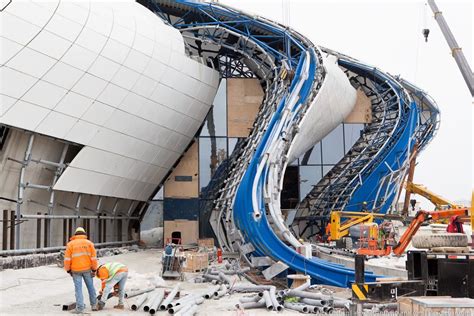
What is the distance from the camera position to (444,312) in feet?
20.8

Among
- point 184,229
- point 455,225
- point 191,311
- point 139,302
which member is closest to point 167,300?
point 139,302

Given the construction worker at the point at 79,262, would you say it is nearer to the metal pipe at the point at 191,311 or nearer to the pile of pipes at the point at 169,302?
the pile of pipes at the point at 169,302

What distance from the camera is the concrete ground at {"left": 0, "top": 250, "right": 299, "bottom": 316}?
8891mm

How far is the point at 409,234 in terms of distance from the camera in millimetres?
14719

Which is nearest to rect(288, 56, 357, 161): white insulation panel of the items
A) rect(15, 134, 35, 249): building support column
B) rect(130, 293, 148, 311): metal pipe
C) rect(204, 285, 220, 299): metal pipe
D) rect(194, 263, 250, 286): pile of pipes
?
rect(194, 263, 250, 286): pile of pipes

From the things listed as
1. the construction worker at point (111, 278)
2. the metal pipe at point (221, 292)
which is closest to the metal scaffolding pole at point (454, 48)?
the metal pipe at point (221, 292)

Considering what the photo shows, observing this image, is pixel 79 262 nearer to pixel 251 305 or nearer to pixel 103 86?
pixel 251 305

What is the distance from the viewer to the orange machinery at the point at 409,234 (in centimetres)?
1143

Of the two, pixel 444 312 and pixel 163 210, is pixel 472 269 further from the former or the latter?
pixel 163 210

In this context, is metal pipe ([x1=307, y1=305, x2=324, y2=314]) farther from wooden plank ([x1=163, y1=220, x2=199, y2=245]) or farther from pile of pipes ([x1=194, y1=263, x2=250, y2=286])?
wooden plank ([x1=163, y1=220, x2=199, y2=245])

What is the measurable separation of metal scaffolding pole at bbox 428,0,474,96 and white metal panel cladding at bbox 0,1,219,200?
1049cm

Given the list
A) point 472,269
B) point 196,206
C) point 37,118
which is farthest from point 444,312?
point 196,206

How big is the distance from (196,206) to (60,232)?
8669mm

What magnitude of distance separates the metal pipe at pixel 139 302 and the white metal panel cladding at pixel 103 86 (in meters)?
8.70
